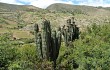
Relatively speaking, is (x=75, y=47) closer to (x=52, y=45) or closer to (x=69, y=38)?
(x=69, y=38)

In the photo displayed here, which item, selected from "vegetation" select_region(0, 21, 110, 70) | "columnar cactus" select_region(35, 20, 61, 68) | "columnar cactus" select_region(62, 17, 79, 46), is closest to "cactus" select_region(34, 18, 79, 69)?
"columnar cactus" select_region(35, 20, 61, 68)

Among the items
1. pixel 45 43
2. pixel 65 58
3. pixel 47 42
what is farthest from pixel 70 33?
pixel 45 43

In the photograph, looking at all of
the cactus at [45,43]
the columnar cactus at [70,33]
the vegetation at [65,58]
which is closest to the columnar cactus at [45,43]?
the cactus at [45,43]

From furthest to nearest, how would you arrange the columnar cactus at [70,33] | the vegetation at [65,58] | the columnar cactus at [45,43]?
the columnar cactus at [70,33] < the columnar cactus at [45,43] < the vegetation at [65,58]

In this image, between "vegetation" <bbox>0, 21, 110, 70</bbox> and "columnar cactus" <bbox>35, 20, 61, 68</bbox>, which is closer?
"vegetation" <bbox>0, 21, 110, 70</bbox>

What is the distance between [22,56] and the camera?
56719mm

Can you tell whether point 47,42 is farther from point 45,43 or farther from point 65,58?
point 65,58

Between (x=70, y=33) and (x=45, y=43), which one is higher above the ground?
(x=45, y=43)

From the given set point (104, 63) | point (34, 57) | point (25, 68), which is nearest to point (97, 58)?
point (104, 63)

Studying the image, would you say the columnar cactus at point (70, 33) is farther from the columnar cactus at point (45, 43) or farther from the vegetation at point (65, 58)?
the columnar cactus at point (45, 43)

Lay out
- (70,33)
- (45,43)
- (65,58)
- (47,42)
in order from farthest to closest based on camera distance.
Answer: (70,33)
(65,58)
(47,42)
(45,43)

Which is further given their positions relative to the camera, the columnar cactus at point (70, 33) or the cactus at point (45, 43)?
the columnar cactus at point (70, 33)

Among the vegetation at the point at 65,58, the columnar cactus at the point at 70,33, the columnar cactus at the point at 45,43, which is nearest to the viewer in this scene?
the vegetation at the point at 65,58

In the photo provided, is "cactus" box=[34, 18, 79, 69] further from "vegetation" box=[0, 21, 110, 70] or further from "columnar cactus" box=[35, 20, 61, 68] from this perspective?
"vegetation" box=[0, 21, 110, 70]
